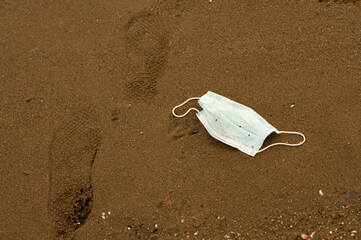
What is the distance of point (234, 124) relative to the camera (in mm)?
2066

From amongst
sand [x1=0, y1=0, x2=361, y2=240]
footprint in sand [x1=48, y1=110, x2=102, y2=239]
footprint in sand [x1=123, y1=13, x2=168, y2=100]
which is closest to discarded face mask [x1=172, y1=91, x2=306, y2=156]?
sand [x1=0, y1=0, x2=361, y2=240]

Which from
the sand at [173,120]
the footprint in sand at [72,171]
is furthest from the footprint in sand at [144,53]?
the footprint in sand at [72,171]

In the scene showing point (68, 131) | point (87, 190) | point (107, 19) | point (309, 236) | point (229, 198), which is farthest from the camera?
point (107, 19)

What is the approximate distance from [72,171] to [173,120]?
27.2 inches

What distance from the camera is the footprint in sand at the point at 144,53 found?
226 cm

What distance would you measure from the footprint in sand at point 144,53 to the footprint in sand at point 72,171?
13.2 inches

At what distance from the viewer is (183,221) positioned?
6.38 ft

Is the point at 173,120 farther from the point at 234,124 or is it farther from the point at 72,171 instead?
the point at 72,171

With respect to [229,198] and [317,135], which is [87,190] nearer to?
[229,198]

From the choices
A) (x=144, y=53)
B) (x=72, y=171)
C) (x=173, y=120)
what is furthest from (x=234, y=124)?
(x=72, y=171)

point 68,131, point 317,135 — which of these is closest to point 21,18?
point 68,131

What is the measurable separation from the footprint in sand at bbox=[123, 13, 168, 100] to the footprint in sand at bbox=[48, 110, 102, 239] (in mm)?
336

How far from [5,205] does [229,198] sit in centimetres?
135

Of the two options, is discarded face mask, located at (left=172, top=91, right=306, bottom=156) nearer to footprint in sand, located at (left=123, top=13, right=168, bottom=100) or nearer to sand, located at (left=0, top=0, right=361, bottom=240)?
sand, located at (left=0, top=0, right=361, bottom=240)
